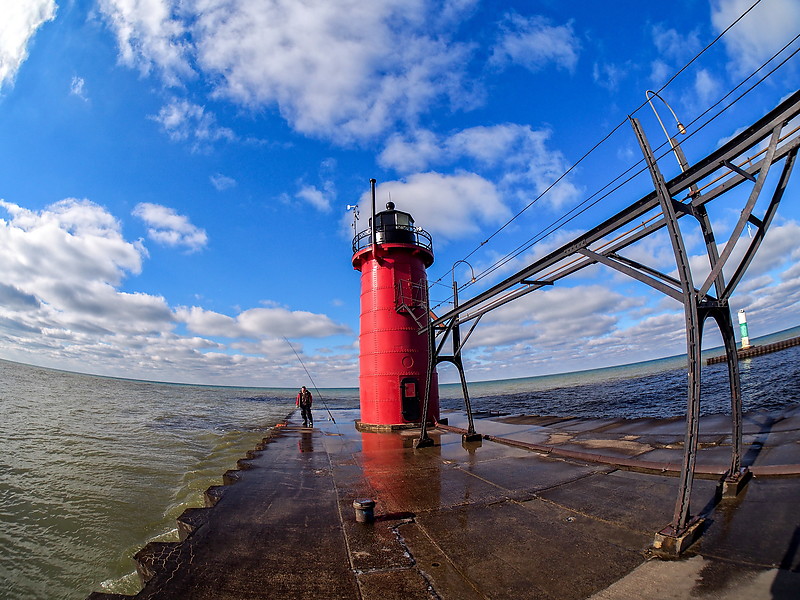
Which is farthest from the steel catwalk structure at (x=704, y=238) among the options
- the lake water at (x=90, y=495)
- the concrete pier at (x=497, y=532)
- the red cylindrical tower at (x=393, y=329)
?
the red cylindrical tower at (x=393, y=329)

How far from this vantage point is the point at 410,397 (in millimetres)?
15102

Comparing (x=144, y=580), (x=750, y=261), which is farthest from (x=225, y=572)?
Answer: (x=750, y=261)

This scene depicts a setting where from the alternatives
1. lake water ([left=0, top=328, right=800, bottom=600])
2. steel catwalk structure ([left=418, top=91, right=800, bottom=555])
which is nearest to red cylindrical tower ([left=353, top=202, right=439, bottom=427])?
lake water ([left=0, top=328, right=800, bottom=600])

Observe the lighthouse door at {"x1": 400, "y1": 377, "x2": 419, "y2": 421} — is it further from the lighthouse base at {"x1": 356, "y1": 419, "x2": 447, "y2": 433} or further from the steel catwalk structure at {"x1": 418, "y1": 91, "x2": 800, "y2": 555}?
the steel catwalk structure at {"x1": 418, "y1": 91, "x2": 800, "y2": 555}

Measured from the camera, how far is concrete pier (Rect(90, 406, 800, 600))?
334cm

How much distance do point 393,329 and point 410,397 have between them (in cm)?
295

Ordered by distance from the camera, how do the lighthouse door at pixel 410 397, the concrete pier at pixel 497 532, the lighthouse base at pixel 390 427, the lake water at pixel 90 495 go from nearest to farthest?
the concrete pier at pixel 497 532, the lake water at pixel 90 495, the lighthouse base at pixel 390 427, the lighthouse door at pixel 410 397

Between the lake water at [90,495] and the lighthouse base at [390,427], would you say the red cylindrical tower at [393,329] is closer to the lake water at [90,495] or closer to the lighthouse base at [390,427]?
the lighthouse base at [390,427]

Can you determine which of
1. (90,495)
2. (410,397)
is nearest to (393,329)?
(410,397)

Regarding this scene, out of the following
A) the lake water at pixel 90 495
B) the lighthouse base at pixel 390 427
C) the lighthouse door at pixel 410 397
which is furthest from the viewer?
the lighthouse door at pixel 410 397

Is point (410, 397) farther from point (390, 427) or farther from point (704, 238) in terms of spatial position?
point (704, 238)

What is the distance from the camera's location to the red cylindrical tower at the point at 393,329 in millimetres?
15000

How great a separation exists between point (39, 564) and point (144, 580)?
318cm

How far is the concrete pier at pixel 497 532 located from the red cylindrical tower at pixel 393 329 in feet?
21.7
